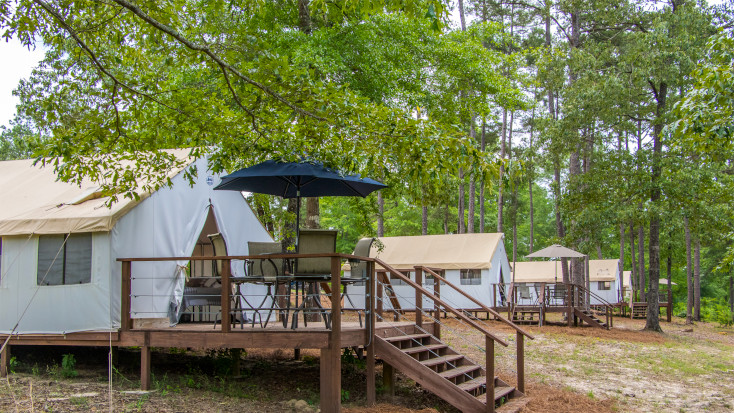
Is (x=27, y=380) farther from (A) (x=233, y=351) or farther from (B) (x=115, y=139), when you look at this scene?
(B) (x=115, y=139)

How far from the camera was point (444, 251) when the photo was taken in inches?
846

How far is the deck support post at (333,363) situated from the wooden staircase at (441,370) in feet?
2.78

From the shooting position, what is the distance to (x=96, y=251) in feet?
24.1

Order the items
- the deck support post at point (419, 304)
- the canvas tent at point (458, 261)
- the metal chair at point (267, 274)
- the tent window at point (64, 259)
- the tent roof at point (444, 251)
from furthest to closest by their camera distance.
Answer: the tent roof at point (444, 251), the canvas tent at point (458, 261), the deck support post at point (419, 304), the tent window at point (64, 259), the metal chair at point (267, 274)

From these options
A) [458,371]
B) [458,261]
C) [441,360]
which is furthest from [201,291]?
[458,261]

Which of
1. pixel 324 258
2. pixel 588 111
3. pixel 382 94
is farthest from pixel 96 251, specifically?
pixel 588 111

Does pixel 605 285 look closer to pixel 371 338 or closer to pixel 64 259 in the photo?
pixel 371 338

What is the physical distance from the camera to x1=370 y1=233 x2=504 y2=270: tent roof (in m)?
20.6

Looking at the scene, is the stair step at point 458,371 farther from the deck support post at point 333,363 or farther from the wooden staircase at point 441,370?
the deck support post at point 333,363

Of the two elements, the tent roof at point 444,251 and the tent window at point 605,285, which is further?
the tent window at point 605,285

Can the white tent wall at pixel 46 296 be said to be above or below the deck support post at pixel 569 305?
above

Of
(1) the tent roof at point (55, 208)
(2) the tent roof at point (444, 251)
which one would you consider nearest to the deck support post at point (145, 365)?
(1) the tent roof at point (55, 208)

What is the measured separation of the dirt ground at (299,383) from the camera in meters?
6.46

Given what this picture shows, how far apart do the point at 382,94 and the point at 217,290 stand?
5051 mm
